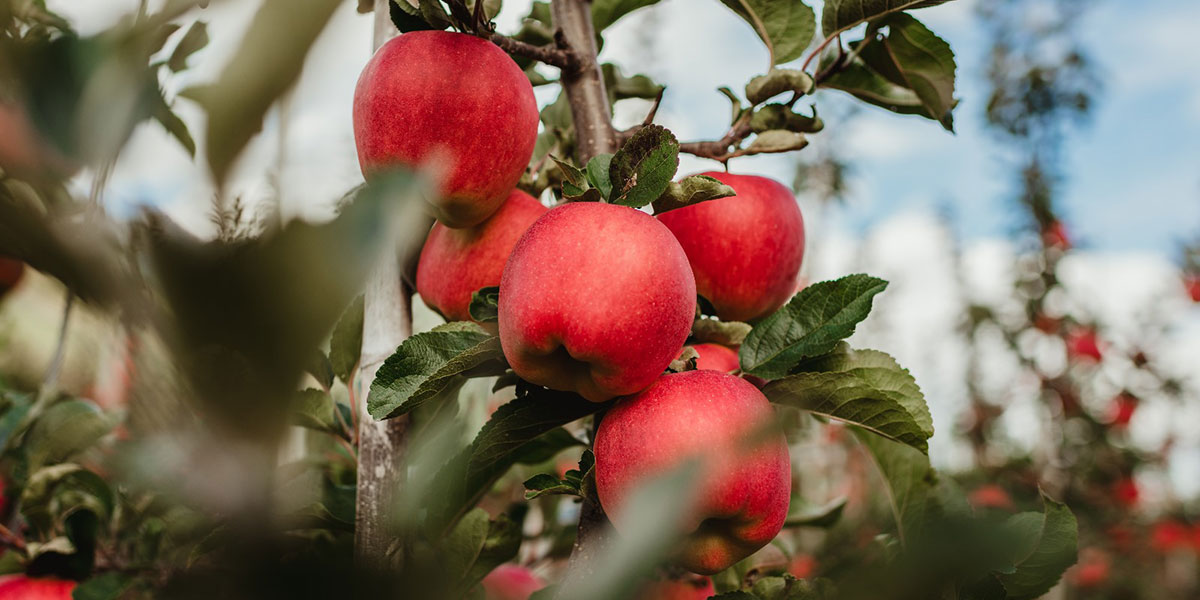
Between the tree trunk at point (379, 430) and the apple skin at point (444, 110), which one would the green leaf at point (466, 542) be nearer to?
the tree trunk at point (379, 430)

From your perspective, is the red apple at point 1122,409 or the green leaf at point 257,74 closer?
the green leaf at point 257,74

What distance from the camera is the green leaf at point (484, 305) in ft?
2.19

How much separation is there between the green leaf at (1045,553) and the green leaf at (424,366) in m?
0.42

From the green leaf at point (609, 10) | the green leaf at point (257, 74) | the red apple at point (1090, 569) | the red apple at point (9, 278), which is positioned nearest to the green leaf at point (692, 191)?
the green leaf at point (609, 10)

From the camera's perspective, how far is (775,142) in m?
0.76

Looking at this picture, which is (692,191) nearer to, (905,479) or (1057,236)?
(905,479)

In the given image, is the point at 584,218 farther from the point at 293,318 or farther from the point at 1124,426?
the point at 1124,426

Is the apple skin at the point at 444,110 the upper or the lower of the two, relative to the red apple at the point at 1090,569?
upper

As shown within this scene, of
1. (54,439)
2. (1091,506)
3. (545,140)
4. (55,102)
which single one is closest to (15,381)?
(54,439)

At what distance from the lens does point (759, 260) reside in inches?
30.9

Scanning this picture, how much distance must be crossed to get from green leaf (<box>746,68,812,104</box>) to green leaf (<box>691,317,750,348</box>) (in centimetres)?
22

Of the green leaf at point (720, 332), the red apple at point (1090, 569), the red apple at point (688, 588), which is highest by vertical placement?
the green leaf at point (720, 332)

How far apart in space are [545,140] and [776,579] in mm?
548

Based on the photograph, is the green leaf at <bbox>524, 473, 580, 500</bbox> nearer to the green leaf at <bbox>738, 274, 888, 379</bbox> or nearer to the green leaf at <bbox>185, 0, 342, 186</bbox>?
the green leaf at <bbox>738, 274, 888, 379</bbox>
